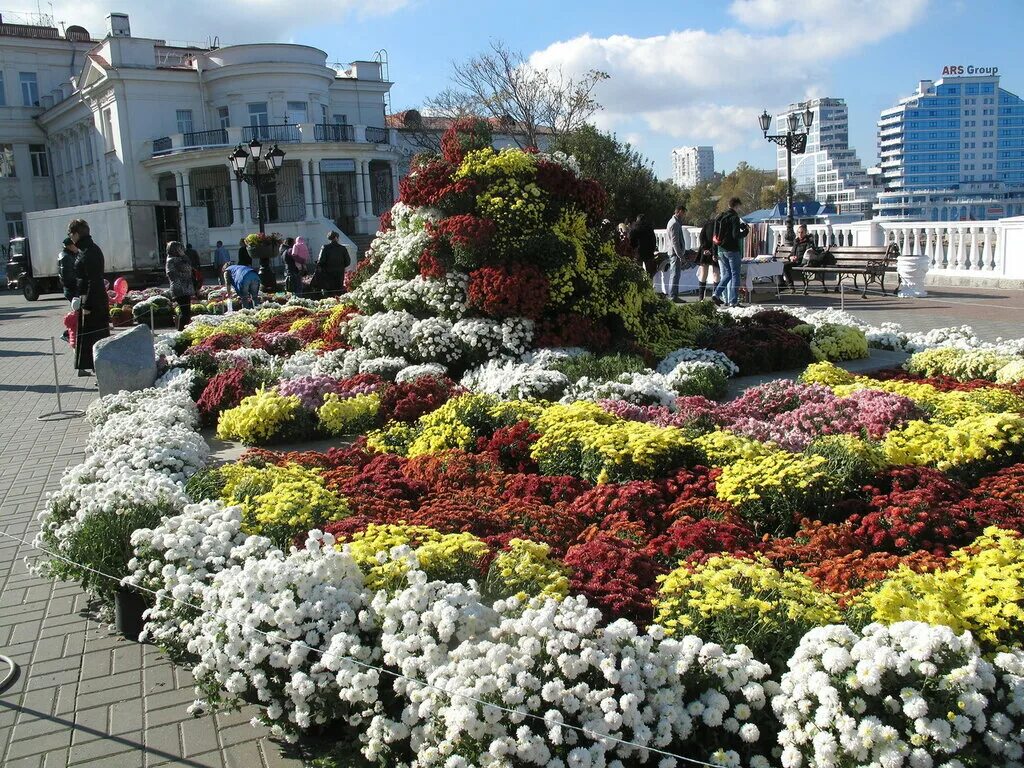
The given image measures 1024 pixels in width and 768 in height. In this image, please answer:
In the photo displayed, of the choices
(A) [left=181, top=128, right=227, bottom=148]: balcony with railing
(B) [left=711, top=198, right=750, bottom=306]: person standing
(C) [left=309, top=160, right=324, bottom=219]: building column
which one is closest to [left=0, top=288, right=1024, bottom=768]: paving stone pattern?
(B) [left=711, top=198, right=750, bottom=306]: person standing

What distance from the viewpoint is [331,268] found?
19.5 m

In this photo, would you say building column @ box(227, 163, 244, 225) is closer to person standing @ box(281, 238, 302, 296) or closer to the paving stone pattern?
person standing @ box(281, 238, 302, 296)

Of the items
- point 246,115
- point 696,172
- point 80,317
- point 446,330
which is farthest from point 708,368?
point 696,172

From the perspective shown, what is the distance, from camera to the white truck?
32406 mm

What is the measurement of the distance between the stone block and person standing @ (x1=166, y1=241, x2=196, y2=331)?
8367 mm

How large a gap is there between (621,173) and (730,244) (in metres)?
13.6

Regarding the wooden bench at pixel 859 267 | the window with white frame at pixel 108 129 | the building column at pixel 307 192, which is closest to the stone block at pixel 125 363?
the wooden bench at pixel 859 267

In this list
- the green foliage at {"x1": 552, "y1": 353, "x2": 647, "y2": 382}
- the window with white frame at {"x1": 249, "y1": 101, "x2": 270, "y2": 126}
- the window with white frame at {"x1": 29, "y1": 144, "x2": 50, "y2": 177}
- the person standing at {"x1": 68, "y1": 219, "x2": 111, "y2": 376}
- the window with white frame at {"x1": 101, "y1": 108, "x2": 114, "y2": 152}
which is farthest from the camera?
the window with white frame at {"x1": 29, "y1": 144, "x2": 50, "y2": 177}

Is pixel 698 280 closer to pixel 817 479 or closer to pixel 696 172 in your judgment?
pixel 817 479

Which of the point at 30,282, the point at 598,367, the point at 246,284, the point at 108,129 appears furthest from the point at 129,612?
the point at 108,129

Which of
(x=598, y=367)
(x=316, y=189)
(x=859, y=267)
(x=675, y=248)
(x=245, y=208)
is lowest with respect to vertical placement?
(x=598, y=367)

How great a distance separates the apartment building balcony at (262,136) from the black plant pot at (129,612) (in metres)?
41.8

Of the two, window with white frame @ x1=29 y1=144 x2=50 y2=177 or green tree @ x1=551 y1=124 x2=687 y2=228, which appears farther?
window with white frame @ x1=29 y1=144 x2=50 y2=177

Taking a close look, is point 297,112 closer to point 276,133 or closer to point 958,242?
point 276,133
